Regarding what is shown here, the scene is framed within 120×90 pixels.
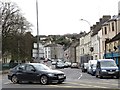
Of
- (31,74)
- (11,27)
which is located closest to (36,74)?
(31,74)

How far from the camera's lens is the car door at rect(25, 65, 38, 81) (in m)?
22.6

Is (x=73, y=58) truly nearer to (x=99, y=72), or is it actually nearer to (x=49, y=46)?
(x=49, y=46)

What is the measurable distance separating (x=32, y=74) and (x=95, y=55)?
5409 centimetres

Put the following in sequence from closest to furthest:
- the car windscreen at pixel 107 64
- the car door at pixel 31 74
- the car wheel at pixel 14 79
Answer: the car door at pixel 31 74
the car wheel at pixel 14 79
the car windscreen at pixel 107 64

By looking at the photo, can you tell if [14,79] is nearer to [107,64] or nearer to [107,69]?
[107,69]

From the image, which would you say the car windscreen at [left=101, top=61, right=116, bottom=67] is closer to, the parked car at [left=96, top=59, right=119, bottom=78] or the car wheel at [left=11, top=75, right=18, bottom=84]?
the parked car at [left=96, top=59, right=119, bottom=78]

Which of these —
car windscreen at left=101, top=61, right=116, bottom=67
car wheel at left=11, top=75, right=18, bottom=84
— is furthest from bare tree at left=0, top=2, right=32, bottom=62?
car wheel at left=11, top=75, right=18, bottom=84

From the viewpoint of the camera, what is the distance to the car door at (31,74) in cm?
2256

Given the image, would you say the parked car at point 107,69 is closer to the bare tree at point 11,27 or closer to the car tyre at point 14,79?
the car tyre at point 14,79

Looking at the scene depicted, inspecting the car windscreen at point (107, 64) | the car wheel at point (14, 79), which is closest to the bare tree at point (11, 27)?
the car windscreen at point (107, 64)

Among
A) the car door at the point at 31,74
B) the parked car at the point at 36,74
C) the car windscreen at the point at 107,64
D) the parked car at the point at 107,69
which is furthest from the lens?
the car windscreen at the point at 107,64

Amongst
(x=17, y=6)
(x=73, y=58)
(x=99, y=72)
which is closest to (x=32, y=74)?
(x=99, y=72)

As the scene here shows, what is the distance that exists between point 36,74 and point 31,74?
498mm

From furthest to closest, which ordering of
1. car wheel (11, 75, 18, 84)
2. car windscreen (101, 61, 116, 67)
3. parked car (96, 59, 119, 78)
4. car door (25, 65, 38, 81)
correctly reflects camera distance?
1. car windscreen (101, 61, 116, 67)
2. parked car (96, 59, 119, 78)
3. car wheel (11, 75, 18, 84)
4. car door (25, 65, 38, 81)
